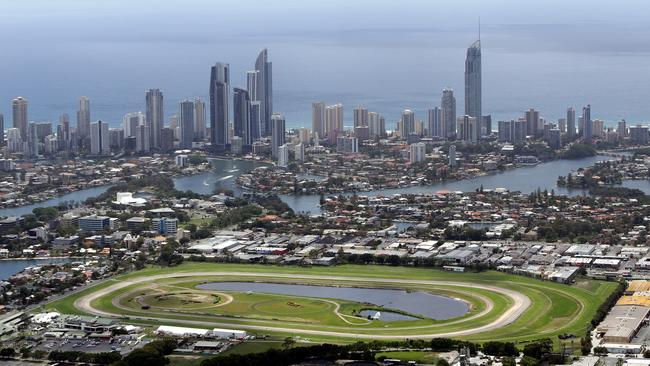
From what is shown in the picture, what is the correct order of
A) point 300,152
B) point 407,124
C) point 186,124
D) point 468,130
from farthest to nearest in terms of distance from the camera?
point 407,124
point 468,130
point 186,124
point 300,152

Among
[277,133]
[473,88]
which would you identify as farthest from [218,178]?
[473,88]

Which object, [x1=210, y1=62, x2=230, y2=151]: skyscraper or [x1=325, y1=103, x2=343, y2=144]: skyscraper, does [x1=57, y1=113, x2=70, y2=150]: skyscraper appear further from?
[x1=325, y1=103, x2=343, y2=144]: skyscraper

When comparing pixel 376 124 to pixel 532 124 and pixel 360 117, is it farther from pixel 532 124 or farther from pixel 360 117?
pixel 532 124

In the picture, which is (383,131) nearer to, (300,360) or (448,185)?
(448,185)

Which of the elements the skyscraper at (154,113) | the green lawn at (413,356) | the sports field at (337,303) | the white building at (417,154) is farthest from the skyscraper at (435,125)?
the green lawn at (413,356)

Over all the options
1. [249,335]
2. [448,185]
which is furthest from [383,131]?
[249,335]
